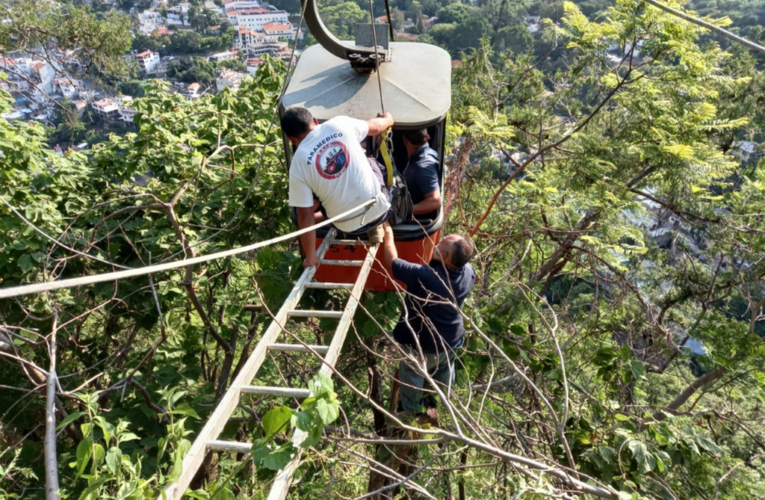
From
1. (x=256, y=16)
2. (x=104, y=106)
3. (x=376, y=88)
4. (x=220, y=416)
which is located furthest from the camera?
(x=256, y=16)

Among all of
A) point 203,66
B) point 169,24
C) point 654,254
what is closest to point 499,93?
point 654,254

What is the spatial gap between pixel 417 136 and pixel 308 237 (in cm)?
123

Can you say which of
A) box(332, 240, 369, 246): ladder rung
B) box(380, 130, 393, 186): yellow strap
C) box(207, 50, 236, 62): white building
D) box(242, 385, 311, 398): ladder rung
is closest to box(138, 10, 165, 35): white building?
box(207, 50, 236, 62): white building

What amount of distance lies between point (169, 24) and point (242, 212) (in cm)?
4345

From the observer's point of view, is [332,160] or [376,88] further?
[376,88]

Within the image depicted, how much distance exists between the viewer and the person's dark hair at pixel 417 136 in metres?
4.01

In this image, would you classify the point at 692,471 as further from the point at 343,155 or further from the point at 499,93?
the point at 499,93

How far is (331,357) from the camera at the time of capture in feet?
9.12

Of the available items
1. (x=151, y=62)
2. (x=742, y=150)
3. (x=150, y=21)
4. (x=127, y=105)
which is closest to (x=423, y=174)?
(x=127, y=105)

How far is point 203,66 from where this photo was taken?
26.6 meters

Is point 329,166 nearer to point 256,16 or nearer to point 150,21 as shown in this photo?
point 150,21

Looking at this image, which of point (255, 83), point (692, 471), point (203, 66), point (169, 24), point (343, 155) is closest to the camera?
point (343, 155)

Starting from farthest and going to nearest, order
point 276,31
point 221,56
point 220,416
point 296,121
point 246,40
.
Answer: point 276,31 < point 246,40 < point 221,56 < point 296,121 < point 220,416

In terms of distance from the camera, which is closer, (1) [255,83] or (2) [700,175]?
(2) [700,175]
